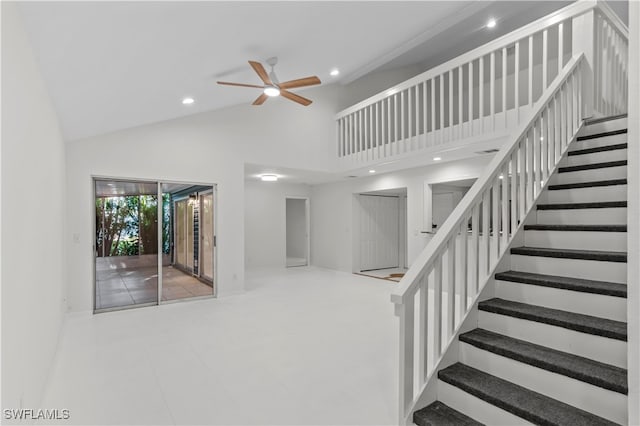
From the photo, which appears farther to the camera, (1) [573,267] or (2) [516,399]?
(1) [573,267]

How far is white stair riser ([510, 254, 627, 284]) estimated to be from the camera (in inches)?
83.9

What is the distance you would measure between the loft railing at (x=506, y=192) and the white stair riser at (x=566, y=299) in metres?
0.19

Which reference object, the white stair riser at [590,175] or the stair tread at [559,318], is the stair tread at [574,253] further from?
the white stair riser at [590,175]

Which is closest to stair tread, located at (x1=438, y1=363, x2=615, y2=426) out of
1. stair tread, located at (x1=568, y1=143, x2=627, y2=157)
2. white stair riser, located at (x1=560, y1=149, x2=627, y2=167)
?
white stair riser, located at (x1=560, y1=149, x2=627, y2=167)

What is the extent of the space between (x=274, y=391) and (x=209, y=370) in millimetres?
715

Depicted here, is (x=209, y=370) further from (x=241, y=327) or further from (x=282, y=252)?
(x=282, y=252)

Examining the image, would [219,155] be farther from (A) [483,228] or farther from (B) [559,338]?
(B) [559,338]

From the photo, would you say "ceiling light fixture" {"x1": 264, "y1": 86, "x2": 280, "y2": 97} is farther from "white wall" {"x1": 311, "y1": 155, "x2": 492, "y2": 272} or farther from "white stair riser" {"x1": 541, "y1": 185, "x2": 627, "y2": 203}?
"white wall" {"x1": 311, "y1": 155, "x2": 492, "y2": 272}

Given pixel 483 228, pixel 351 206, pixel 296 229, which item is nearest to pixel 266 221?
pixel 351 206

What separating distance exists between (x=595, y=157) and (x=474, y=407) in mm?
2435

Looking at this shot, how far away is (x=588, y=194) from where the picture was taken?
8.93 ft

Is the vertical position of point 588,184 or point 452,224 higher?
point 588,184

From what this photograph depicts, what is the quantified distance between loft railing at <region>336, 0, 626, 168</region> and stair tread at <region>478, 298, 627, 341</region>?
5.46 ft

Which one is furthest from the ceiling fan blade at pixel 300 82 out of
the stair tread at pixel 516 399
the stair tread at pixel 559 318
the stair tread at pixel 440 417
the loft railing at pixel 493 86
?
the stair tread at pixel 440 417
